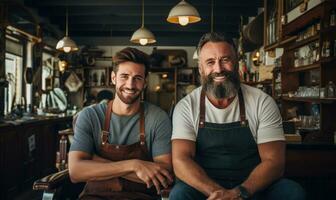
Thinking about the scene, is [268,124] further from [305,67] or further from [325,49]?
[305,67]

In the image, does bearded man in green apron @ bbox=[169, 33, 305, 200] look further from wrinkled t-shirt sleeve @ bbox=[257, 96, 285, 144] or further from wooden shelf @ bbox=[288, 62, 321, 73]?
wooden shelf @ bbox=[288, 62, 321, 73]

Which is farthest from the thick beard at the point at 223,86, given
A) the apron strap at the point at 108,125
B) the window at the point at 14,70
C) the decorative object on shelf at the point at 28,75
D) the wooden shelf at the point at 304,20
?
the decorative object on shelf at the point at 28,75

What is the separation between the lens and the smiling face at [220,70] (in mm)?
2607

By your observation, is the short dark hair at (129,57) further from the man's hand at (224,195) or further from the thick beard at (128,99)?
the man's hand at (224,195)

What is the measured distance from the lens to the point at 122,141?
2637mm

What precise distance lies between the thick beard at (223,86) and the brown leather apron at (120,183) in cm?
42

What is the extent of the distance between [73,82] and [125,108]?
959cm

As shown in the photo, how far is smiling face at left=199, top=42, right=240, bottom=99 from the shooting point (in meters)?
2.61

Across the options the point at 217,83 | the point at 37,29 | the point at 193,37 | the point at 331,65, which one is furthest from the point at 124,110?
the point at 193,37

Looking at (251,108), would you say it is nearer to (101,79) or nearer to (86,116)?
(86,116)

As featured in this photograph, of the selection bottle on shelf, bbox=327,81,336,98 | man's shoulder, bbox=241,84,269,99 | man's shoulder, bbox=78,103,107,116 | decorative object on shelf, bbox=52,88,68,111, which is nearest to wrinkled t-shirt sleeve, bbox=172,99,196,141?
man's shoulder, bbox=241,84,269,99

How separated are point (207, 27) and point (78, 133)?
8.53 metres

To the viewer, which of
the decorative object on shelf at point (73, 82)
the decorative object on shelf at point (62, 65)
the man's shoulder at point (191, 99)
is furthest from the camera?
the decorative object on shelf at point (73, 82)

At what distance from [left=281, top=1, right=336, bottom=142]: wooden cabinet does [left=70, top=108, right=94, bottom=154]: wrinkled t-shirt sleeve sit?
2436 millimetres
